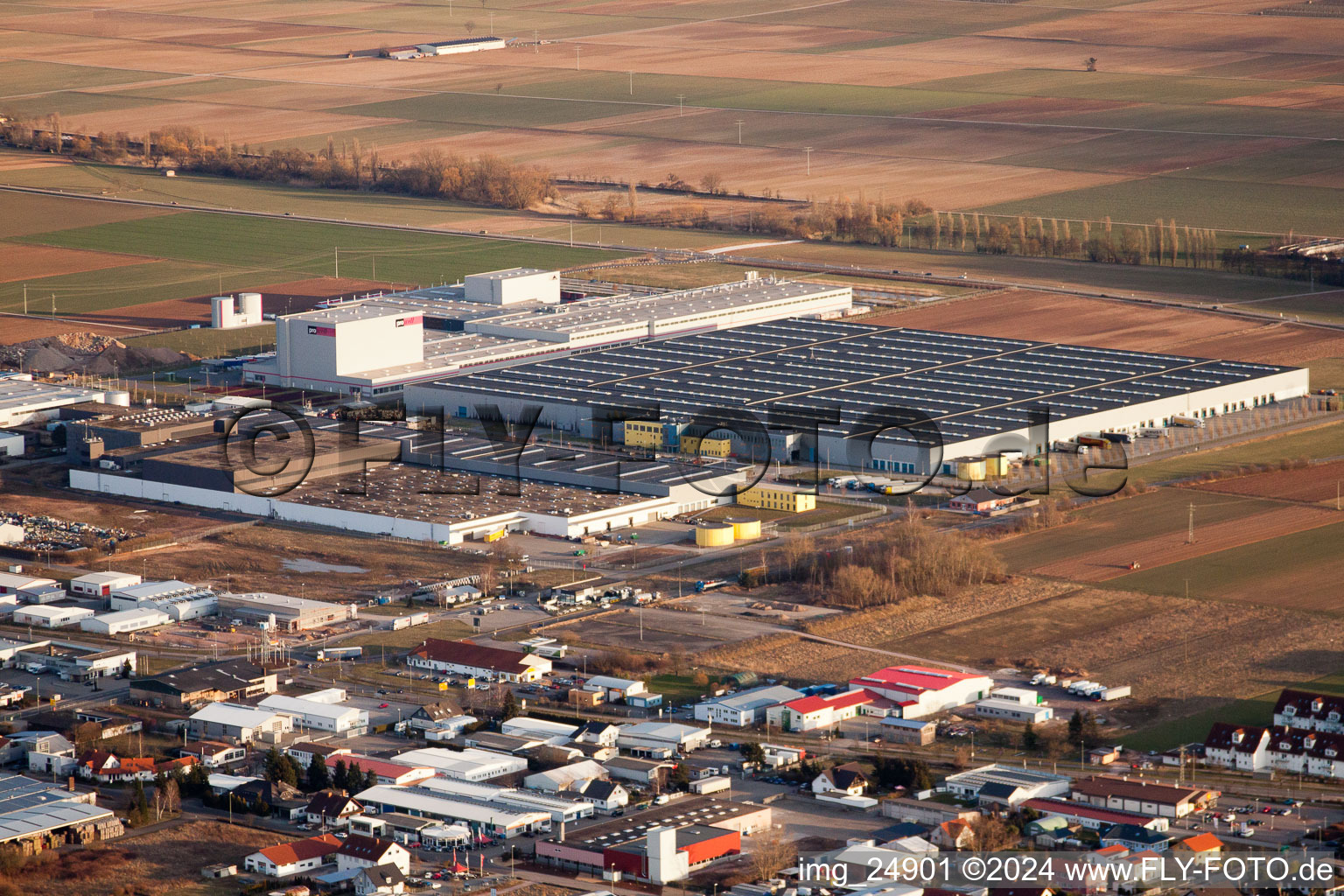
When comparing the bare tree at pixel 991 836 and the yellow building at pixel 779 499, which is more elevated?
the yellow building at pixel 779 499

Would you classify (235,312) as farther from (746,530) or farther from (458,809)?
(458,809)

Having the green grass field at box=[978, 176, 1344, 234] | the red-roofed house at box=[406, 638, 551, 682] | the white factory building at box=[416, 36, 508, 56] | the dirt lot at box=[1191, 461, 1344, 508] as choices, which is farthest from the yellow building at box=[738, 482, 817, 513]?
the white factory building at box=[416, 36, 508, 56]

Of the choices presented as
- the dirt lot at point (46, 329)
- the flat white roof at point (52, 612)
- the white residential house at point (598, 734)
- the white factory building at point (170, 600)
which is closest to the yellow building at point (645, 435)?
Answer: the white factory building at point (170, 600)

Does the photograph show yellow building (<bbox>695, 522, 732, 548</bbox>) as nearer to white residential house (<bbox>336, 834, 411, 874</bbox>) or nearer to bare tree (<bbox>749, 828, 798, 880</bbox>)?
bare tree (<bbox>749, 828, 798, 880</bbox>)

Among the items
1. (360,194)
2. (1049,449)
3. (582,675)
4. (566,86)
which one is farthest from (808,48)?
(582,675)

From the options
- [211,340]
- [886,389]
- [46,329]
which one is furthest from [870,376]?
[46,329]

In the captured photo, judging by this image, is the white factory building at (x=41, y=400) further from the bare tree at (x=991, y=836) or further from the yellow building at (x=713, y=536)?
the bare tree at (x=991, y=836)
